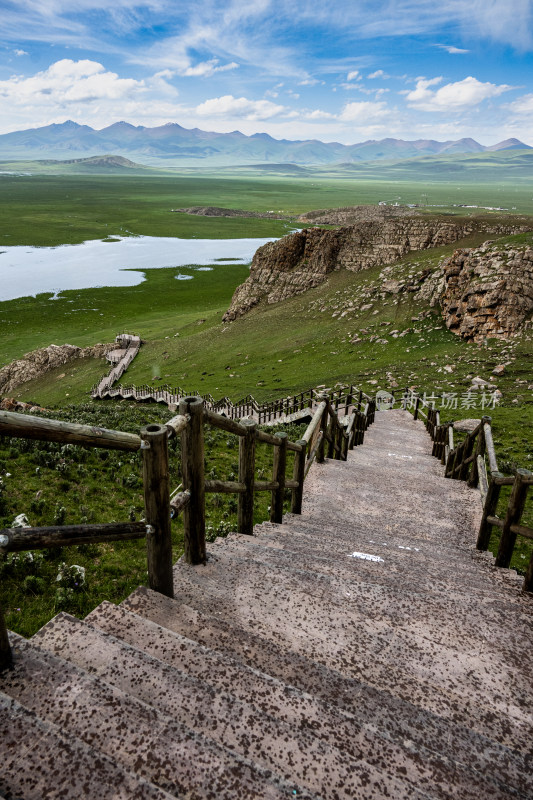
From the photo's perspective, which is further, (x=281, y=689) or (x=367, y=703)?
(x=367, y=703)

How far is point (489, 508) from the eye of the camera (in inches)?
237

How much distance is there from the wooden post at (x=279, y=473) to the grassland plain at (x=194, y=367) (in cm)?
97

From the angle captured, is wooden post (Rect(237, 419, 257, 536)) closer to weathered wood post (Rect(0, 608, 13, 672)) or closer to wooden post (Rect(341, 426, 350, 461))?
weathered wood post (Rect(0, 608, 13, 672))

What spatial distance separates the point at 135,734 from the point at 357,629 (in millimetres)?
2049

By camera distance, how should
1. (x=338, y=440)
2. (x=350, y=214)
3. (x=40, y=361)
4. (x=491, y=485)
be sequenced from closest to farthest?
(x=491, y=485)
(x=338, y=440)
(x=40, y=361)
(x=350, y=214)

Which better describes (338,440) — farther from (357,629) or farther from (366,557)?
(357,629)

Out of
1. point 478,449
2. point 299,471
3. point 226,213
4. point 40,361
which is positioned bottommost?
point 40,361

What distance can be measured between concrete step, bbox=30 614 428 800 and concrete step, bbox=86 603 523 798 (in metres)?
0.02

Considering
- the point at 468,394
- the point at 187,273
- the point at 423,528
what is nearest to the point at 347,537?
the point at 423,528

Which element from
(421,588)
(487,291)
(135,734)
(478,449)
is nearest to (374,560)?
(421,588)

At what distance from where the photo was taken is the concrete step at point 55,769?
1.82 m

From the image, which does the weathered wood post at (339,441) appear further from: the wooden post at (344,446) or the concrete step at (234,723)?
the concrete step at (234,723)

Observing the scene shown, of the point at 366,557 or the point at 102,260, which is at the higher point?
the point at 366,557

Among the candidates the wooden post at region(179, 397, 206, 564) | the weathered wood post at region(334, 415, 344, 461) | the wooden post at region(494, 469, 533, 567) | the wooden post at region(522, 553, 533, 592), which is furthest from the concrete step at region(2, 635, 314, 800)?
the weathered wood post at region(334, 415, 344, 461)
